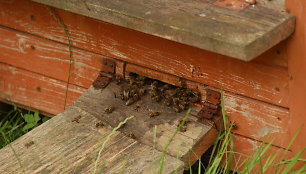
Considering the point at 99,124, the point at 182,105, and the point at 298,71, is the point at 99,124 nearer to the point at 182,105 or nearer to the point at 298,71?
the point at 182,105

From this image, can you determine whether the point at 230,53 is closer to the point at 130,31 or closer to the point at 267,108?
the point at 267,108

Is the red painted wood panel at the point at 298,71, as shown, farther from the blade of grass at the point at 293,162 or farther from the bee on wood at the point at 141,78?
the bee on wood at the point at 141,78

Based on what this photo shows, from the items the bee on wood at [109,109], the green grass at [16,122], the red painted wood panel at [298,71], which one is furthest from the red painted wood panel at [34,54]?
the red painted wood panel at [298,71]

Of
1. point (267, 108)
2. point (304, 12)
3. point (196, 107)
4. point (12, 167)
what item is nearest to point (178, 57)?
point (196, 107)

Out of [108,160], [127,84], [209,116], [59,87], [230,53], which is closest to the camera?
[230,53]

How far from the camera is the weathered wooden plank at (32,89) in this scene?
3.83m

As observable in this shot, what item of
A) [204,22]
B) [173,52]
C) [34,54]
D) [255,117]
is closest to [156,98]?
[173,52]

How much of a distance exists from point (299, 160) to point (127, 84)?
1.00m

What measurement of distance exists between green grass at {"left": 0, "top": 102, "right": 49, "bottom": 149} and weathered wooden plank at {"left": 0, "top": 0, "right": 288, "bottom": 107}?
0.57 meters

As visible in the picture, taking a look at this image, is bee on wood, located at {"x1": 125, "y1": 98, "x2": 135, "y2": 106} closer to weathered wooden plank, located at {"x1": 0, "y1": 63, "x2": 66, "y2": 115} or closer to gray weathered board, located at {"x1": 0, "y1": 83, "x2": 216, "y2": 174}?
gray weathered board, located at {"x1": 0, "y1": 83, "x2": 216, "y2": 174}

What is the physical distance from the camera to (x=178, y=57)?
3195 mm

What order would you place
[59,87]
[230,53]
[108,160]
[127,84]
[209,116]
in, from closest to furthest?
[230,53], [108,160], [209,116], [127,84], [59,87]

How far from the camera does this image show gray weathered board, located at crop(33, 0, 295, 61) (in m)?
2.60

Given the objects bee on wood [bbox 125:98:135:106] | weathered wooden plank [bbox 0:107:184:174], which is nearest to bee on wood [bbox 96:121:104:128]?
weathered wooden plank [bbox 0:107:184:174]
